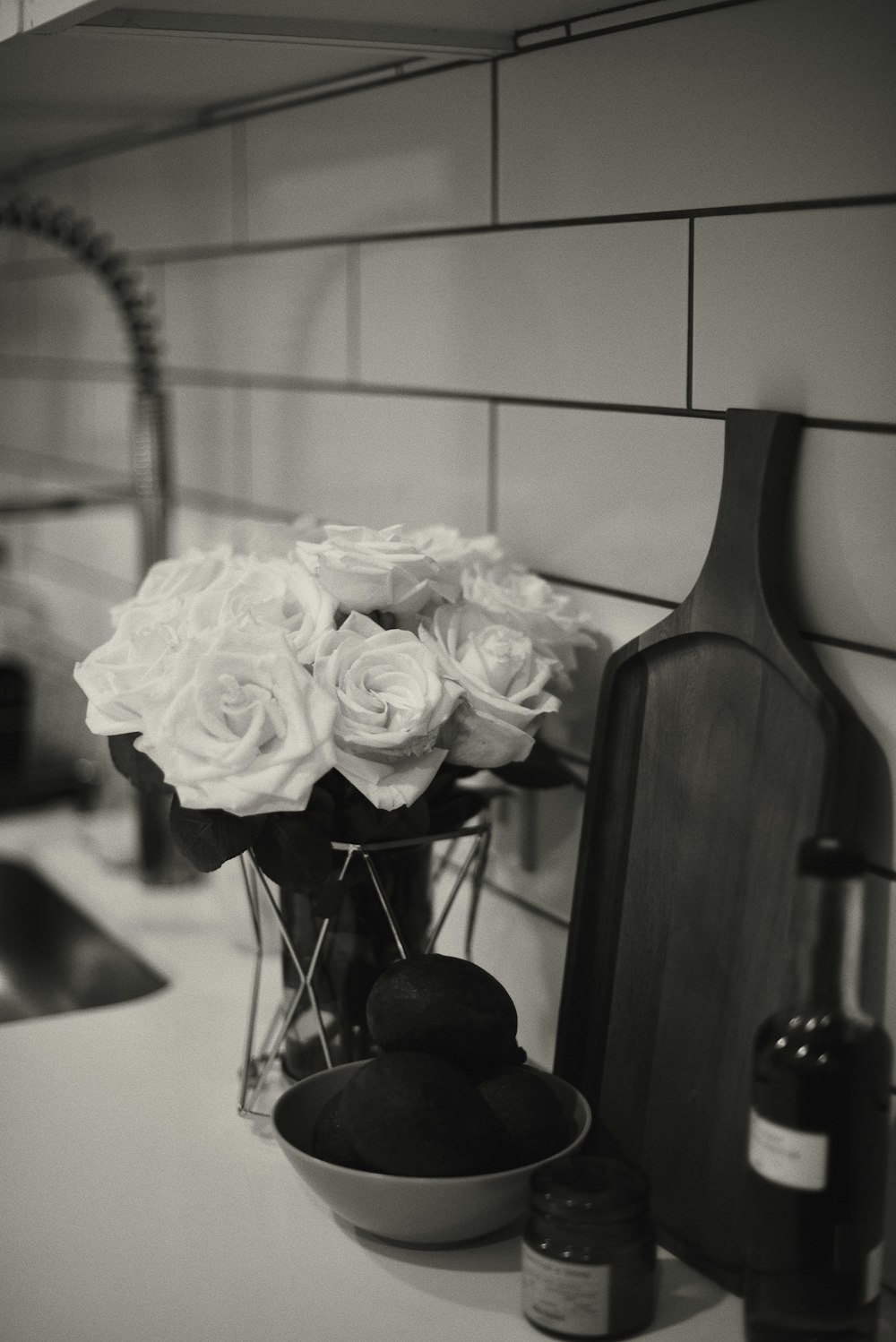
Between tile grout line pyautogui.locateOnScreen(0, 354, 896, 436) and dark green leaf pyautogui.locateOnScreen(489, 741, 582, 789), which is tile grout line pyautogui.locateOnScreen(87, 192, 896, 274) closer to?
tile grout line pyautogui.locateOnScreen(0, 354, 896, 436)

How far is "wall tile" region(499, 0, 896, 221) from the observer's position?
0.71m

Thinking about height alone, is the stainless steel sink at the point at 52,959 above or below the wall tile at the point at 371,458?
below

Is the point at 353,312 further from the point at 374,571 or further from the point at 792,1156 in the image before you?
the point at 792,1156

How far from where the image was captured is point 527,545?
102 centimetres

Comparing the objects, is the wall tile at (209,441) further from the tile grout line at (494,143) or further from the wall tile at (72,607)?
the tile grout line at (494,143)

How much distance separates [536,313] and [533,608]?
22cm

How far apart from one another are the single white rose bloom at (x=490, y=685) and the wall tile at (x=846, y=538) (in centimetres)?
16

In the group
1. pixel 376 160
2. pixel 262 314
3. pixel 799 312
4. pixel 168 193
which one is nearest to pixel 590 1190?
pixel 799 312

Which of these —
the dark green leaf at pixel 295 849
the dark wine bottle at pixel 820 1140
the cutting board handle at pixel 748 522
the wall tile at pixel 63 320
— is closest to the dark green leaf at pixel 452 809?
the dark green leaf at pixel 295 849

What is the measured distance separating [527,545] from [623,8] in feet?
1.12

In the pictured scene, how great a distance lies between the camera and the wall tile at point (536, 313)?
2.84 feet

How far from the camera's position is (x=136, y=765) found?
90 centimetres

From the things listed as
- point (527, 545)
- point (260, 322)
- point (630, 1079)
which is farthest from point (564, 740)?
point (260, 322)

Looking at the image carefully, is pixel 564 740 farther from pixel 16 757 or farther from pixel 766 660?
pixel 16 757
